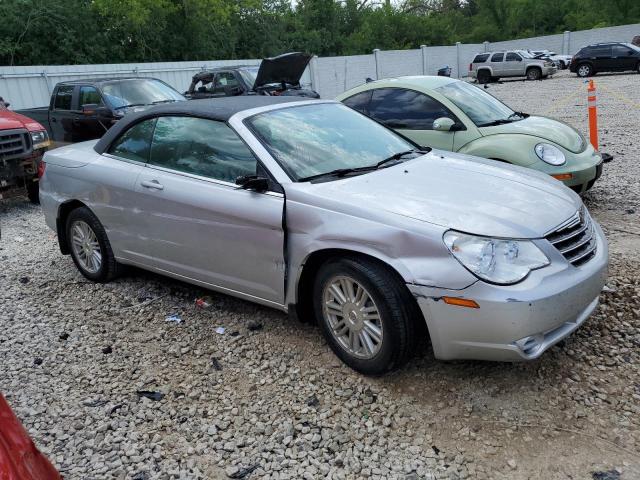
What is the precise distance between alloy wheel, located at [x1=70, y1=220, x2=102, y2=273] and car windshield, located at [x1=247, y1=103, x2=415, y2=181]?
2.04 metres

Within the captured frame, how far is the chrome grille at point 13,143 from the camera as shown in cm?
802

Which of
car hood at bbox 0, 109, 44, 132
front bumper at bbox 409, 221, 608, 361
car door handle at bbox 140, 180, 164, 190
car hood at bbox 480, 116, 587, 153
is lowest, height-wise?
front bumper at bbox 409, 221, 608, 361

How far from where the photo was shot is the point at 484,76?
112ft

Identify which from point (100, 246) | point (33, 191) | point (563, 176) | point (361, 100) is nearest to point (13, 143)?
point (33, 191)

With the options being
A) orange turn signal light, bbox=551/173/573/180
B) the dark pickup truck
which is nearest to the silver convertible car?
orange turn signal light, bbox=551/173/573/180

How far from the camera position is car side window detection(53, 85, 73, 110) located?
1145 cm

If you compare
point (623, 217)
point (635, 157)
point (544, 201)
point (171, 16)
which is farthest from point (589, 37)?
point (544, 201)

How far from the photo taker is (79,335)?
4.43 m

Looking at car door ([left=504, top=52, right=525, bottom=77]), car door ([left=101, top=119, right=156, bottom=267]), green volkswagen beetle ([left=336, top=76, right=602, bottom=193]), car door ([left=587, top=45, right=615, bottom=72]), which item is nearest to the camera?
car door ([left=101, top=119, right=156, bottom=267])

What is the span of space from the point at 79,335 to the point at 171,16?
3182cm

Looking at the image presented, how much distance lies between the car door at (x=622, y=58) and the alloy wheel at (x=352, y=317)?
101 feet

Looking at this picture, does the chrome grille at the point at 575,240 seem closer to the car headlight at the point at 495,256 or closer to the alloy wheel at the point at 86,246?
the car headlight at the point at 495,256

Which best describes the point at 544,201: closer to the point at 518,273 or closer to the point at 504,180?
the point at 504,180

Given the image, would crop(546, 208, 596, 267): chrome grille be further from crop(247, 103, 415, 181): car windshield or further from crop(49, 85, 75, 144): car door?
crop(49, 85, 75, 144): car door
